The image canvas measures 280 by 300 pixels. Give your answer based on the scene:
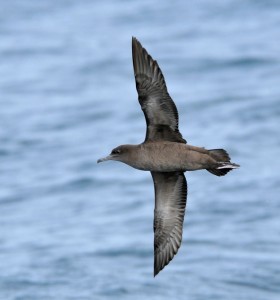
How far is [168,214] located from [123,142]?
52.9 feet

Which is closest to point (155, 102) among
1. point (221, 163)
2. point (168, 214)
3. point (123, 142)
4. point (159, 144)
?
point (159, 144)

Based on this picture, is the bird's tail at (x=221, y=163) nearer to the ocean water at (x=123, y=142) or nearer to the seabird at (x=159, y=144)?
the seabird at (x=159, y=144)

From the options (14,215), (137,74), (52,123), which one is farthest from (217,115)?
(137,74)

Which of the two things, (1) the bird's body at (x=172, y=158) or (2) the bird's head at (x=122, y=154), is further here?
(2) the bird's head at (x=122, y=154)

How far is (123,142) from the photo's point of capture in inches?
1181

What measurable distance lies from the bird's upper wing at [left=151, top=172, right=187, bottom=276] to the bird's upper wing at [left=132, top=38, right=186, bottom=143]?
2.58 ft

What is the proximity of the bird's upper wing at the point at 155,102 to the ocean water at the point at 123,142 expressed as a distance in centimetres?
968

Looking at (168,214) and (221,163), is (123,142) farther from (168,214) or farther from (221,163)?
(221,163)

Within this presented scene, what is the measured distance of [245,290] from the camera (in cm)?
2248

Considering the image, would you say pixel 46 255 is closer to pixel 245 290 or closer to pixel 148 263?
pixel 148 263

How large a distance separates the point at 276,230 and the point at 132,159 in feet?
41.7

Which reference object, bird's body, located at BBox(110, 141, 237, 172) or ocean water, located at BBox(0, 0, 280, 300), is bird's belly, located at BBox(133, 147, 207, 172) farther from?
ocean water, located at BBox(0, 0, 280, 300)

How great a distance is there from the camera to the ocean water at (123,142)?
928 inches

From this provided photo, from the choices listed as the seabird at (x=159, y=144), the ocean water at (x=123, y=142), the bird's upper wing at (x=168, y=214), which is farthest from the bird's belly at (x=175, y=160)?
the ocean water at (x=123, y=142)
